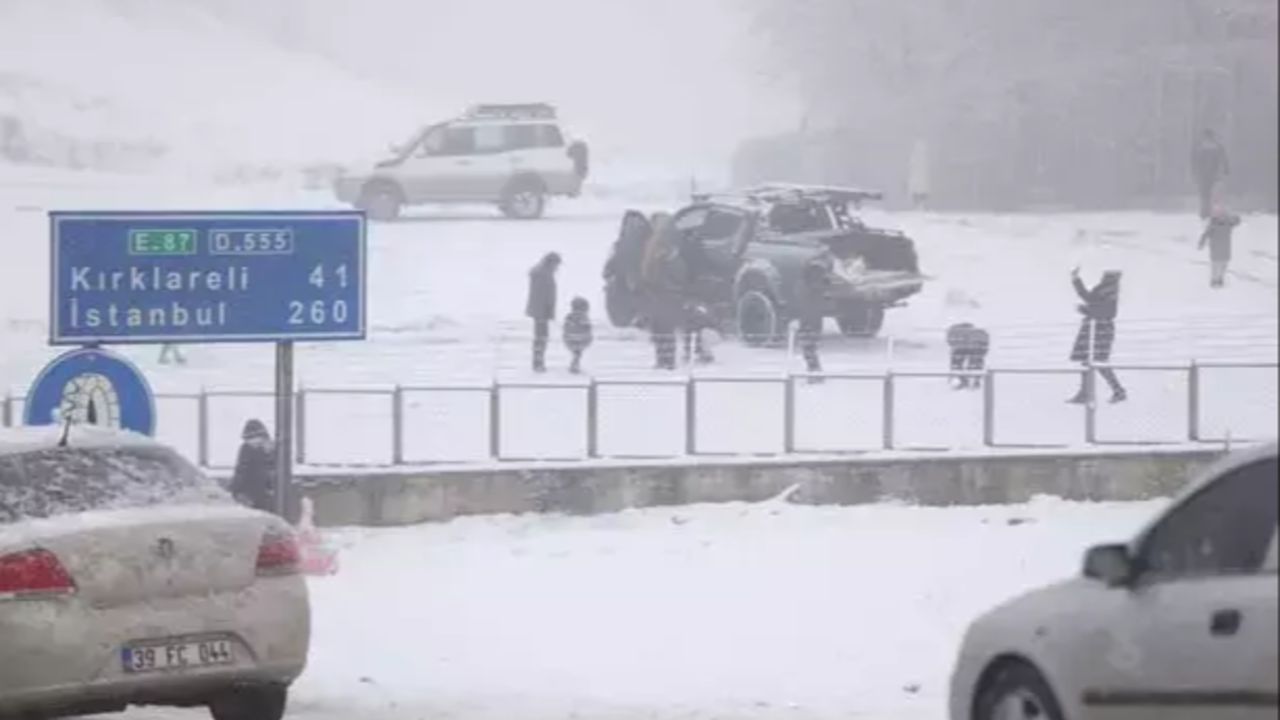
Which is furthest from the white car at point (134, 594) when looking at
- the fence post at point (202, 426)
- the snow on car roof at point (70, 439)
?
the fence post at point (202, 426)

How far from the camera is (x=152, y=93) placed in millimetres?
18578

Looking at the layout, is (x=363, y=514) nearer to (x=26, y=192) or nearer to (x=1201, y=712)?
(x=26, y=192)

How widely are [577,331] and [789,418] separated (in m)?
1.97

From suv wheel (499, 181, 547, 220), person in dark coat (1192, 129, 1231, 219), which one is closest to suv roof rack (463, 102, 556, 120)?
suv wheel (499, 181, 547, 220)

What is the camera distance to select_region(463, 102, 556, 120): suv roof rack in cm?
1988

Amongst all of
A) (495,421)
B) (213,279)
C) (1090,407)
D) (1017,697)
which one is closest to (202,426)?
(495,421)

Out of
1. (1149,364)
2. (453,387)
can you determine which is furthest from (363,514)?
(1149,364)

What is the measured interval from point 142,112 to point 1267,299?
8967 millimetres

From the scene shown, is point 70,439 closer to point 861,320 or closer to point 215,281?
point 215,281

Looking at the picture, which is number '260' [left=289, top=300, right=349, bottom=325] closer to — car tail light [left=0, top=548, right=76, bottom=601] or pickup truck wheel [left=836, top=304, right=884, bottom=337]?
car tail light [left=0, top=548, right=76, bottom=601]

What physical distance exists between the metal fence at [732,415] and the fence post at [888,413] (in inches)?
0.4

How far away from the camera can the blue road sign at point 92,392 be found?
489 inches

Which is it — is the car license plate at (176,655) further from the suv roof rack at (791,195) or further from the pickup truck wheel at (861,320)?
the suv roof rack at (791,195)

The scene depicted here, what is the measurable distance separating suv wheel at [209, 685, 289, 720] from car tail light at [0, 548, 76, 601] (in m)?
1.00
